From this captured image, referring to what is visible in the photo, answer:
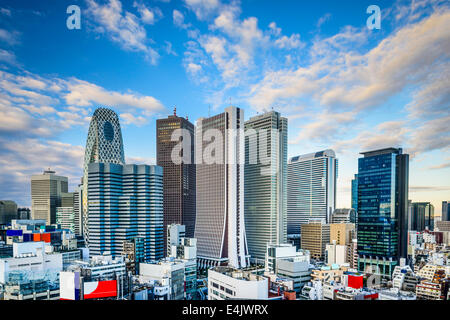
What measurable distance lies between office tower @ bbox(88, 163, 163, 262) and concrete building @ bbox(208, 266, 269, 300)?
10.8 meters

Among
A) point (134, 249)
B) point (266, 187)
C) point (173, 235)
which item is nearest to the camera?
point (134, 249)

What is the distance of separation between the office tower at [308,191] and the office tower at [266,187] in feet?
18.3

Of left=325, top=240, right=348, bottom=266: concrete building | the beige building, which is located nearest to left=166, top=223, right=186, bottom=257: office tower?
left=325, top=240, right=348, bottom=266: concrete building

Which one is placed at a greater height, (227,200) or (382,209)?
(227,200)

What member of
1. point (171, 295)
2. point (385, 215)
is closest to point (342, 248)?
point (385, 215)

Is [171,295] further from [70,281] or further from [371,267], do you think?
→ [371,267]

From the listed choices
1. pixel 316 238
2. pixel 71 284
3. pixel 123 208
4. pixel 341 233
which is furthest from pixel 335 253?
pixel 71 284

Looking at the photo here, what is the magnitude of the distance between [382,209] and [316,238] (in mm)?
5791

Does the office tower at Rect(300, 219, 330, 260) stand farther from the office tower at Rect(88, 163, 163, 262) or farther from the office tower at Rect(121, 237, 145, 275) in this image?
the office tower at Rect(121, 237, 145, 275)

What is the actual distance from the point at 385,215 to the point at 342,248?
3.08m

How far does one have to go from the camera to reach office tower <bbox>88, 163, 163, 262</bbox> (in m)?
16.1

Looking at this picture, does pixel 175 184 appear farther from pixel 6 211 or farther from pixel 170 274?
pixel 170 274

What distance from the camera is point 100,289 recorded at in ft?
20.8

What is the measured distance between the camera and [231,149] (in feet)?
54.2
